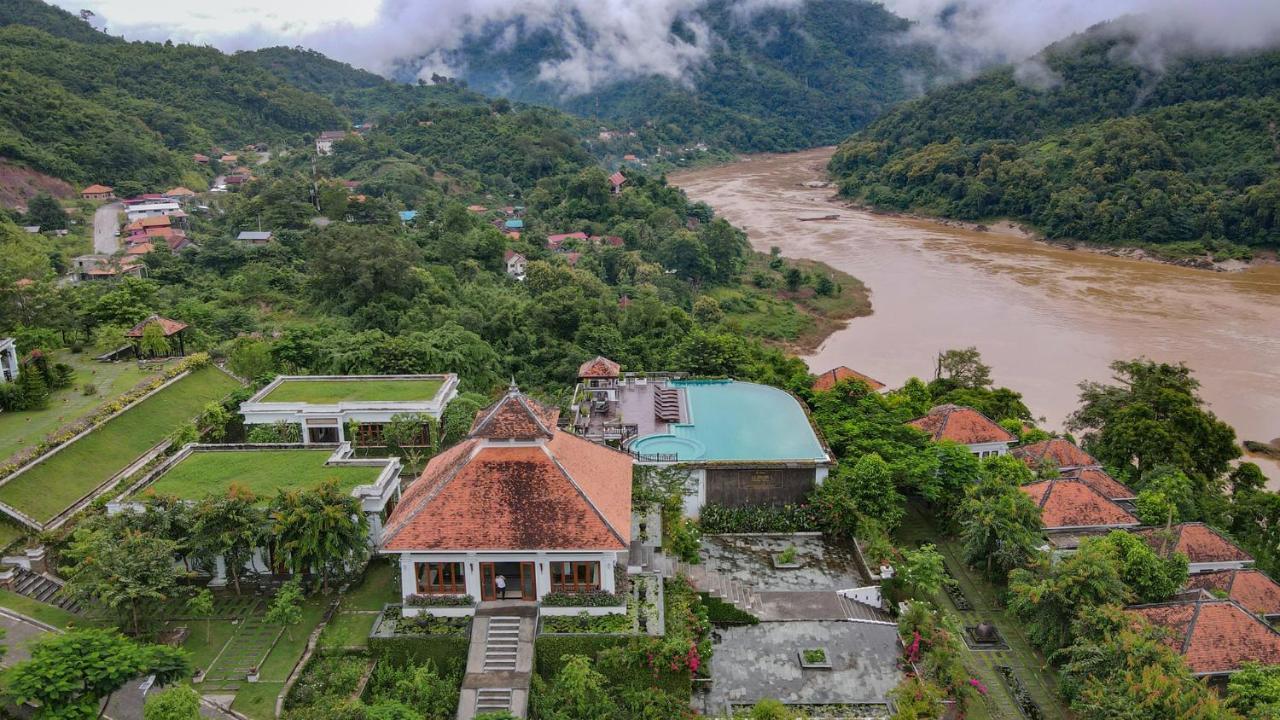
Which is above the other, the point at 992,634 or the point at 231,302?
the point at 231,302

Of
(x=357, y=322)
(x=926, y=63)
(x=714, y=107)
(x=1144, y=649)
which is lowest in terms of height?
(x=1144, y=649)

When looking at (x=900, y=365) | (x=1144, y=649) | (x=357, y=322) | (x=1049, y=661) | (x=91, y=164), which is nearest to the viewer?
(x=1144, y=649)

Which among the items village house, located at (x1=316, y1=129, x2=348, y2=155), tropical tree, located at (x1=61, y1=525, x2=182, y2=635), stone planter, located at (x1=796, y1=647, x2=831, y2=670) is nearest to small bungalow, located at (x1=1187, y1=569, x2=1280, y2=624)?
stone planter, located at (x1=796, y1=647, x2=831, y2=670)

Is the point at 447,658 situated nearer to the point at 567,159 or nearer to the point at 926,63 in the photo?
the point at 567,159

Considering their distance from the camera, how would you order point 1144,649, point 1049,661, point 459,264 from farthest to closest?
point 459,264 → point 1049,661 → point 1144,649

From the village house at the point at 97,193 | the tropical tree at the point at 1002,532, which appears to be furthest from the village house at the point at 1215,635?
the village house at the point at 97,193

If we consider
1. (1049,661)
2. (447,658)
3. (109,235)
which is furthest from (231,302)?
(1049,661)

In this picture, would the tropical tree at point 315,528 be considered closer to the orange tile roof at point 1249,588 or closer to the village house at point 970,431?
the village house at point 970,431
